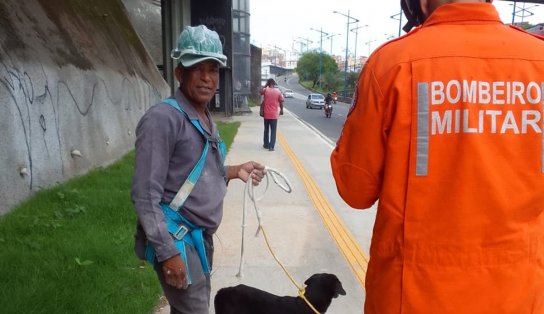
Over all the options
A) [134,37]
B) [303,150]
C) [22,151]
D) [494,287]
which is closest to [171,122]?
[494,287]

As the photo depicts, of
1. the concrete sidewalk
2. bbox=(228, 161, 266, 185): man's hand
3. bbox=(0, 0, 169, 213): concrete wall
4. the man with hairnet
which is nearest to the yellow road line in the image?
the concrete sidewalk

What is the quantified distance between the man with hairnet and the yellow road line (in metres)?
2.35

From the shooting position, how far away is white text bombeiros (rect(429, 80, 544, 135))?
4.26 ft

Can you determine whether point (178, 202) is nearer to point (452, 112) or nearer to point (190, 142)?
point (190, 142)

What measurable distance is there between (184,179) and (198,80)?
453mm

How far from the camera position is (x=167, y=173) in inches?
77.3

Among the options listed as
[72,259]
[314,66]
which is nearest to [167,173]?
[72,259]

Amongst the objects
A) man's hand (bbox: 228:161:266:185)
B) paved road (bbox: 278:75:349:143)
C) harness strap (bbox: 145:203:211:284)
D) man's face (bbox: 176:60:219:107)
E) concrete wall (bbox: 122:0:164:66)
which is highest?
concrete wall (bbox: 122:0:164:66)

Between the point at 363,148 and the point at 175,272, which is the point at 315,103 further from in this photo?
the point at 363,148

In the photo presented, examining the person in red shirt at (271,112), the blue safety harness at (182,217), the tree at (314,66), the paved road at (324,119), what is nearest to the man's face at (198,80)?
the blue safety harness at (182,217)

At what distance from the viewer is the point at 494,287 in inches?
52.3

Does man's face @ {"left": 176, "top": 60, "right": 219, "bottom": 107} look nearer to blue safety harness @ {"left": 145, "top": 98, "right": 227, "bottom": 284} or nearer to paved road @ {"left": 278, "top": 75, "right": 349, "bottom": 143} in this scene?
blue safety harness @ {"left": 145, "top": 98, "right": 227, "bottom": 284}

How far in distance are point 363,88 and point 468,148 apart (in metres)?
0.35

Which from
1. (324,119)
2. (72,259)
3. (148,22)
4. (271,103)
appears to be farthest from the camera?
(148,22)
